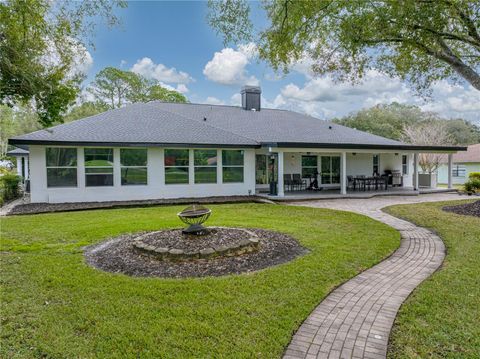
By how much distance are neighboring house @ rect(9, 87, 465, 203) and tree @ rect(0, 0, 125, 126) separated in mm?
7016

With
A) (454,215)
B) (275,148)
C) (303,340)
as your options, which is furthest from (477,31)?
(303,340)

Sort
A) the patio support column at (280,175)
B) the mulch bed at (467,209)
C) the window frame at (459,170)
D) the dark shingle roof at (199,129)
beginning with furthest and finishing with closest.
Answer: the window frame at (459,170) < the patio support column at (280,175) < the dark shingle roof at (199,129) < the mulch bed at (467,209)

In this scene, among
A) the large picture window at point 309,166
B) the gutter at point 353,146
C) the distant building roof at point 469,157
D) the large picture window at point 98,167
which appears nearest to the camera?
the large picture window at point 98,167

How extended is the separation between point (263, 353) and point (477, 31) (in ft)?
32.4

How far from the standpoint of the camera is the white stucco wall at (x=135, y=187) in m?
13.0

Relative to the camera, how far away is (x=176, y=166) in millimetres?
15047

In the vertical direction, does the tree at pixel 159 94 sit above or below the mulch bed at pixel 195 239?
above

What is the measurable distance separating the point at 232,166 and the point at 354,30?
30.2ft

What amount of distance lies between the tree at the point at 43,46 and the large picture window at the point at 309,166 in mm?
14059

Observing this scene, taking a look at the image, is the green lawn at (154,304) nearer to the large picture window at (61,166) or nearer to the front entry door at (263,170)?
the large picture window at (61,166)

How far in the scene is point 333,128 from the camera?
68.4 feet

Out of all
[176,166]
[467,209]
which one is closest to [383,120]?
[467,209]

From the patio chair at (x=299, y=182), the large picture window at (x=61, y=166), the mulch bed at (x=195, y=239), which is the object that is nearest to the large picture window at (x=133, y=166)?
the large picture window at (x=61, y=166)

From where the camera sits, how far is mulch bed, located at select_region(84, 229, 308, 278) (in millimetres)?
5211
